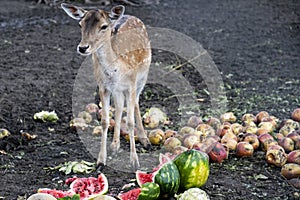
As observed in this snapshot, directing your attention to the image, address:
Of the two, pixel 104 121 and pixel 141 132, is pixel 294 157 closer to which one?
pixel 141 132

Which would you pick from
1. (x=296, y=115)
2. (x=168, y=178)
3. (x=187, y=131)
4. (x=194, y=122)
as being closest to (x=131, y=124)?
(x=187, y=131)

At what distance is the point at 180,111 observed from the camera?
25.0ft

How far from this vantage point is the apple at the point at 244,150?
6.02 m

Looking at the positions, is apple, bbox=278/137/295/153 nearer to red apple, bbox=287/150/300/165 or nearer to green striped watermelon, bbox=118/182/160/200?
red apple, bbox=287/150/300/165

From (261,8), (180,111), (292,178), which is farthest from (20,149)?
(261,8)

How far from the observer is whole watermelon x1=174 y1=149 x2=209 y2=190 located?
15.5ft

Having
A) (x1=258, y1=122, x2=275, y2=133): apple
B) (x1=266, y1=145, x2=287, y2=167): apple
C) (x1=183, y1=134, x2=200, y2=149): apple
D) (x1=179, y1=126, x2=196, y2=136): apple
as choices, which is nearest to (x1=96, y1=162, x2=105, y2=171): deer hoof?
(x1=183, y1=134, x2=200, y2=149): apple

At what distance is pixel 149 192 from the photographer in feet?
14.4

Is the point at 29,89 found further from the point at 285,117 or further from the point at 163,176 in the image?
the point at 163,176

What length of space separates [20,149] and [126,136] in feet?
3.91

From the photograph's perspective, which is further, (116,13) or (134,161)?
(134,161)

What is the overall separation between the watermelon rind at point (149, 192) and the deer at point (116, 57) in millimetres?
1338

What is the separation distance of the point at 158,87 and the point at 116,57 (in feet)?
9.71

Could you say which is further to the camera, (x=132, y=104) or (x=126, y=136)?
(x=126, y=136)
